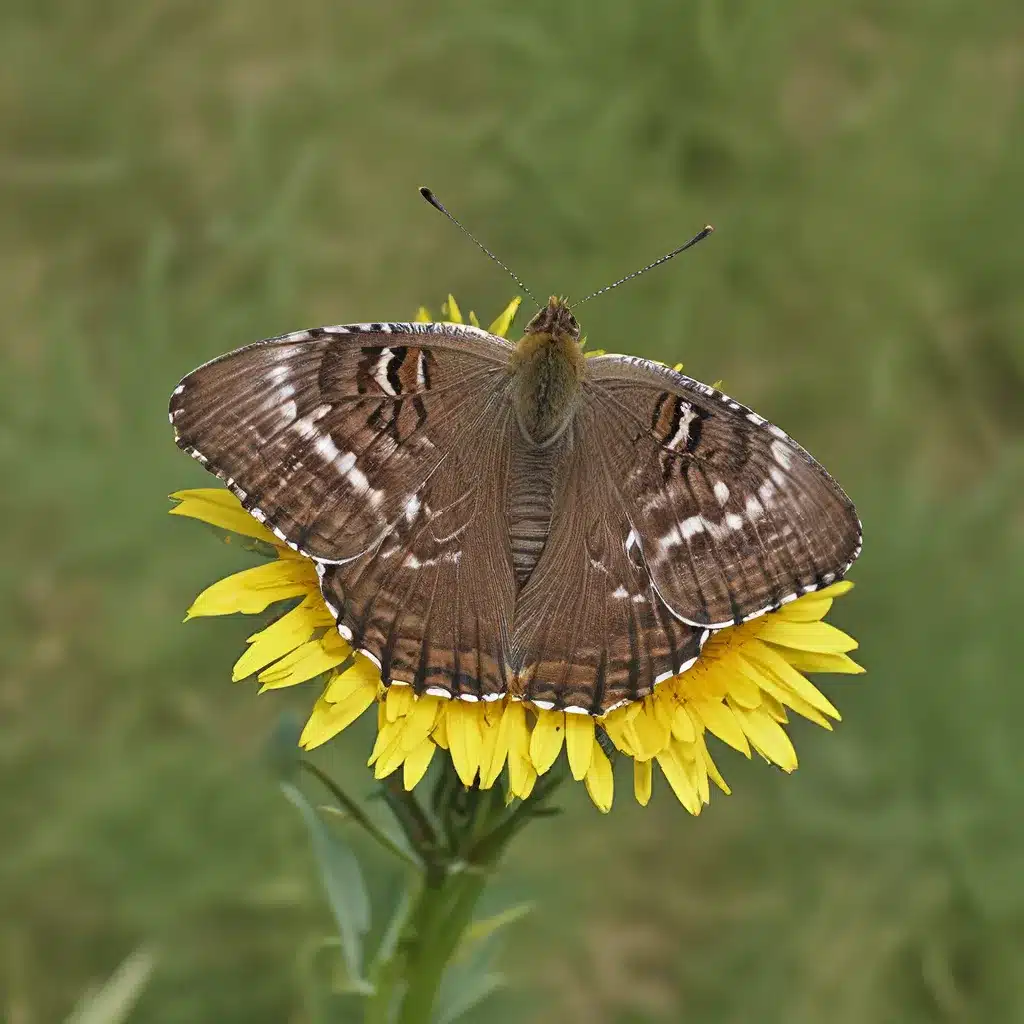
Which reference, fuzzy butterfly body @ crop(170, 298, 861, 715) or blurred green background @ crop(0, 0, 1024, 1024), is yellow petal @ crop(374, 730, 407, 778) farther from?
blurred green background @ crop(0, 0, 1024, 1024)

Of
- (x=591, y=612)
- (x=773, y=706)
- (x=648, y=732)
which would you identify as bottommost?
(x=773, y=706)

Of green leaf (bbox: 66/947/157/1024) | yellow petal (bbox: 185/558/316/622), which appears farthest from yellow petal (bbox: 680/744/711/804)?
green leaf (bbox: 66/947/157/1024)

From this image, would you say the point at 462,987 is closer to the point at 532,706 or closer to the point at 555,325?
the point at 532,706

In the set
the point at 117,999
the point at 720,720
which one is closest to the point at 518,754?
the point at 720,720

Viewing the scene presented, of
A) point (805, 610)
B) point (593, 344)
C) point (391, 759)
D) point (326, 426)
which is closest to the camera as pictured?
point (391, 759)

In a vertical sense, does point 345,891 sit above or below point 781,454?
below

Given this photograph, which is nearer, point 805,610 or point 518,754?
point 518,754
